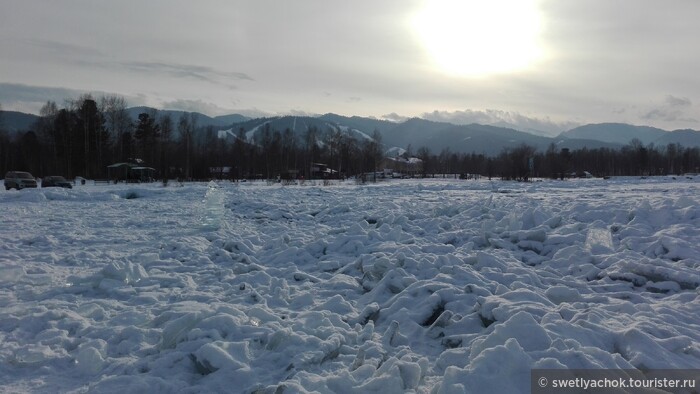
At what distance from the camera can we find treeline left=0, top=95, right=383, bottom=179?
67.6 m

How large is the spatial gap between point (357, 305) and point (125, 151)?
8059 cm

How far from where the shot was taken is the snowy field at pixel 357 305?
167 inches

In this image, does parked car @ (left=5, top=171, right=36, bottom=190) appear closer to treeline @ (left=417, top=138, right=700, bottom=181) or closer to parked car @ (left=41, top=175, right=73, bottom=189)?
parked car @ (left=41, top=175, right=73, bottom=189)

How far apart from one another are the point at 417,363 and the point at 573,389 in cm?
139

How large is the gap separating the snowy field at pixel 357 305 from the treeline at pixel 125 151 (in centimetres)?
5409

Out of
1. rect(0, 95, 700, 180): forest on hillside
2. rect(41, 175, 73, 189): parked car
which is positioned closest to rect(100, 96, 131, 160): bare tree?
rect(0, 95, 700, 180): forest on hillside

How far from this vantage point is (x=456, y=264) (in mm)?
7754

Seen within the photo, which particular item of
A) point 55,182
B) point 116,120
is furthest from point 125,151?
point 55,182

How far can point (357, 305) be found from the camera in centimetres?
655

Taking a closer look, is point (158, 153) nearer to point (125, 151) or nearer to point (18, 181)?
point (125, 151)

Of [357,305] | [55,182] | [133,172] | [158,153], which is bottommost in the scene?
[357,305]

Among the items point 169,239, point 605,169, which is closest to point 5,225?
point 169,239

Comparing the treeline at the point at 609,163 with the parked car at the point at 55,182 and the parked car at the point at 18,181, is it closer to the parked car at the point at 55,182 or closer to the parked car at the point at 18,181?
the parked car at the point at 55,182

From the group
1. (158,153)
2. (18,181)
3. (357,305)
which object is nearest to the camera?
(357,305)
